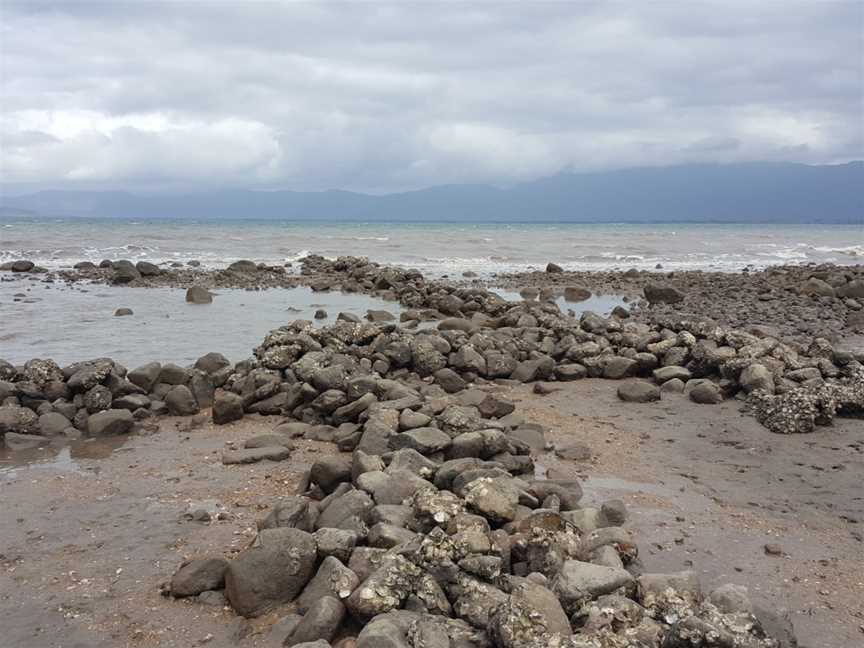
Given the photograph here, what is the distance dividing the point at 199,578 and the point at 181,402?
4.54m

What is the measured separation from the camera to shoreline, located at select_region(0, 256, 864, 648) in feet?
19.9

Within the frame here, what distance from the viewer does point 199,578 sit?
4918mm

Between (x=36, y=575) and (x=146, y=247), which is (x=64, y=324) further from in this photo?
(x=146, y=247)

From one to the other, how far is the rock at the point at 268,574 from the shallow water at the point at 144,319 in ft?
24.3

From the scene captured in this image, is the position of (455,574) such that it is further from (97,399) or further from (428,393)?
(97,399)

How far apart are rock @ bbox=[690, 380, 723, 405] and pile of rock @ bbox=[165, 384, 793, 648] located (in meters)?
3.86

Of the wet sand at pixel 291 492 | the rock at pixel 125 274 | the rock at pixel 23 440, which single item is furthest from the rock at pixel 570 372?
the rock at pixel 125 274

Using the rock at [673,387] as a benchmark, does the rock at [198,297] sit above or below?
above

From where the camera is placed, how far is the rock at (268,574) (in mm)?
4711

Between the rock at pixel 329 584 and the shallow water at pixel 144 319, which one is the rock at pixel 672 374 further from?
the rock at pixel 329 584

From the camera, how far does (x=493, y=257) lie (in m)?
40.0

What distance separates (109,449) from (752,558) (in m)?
6.23

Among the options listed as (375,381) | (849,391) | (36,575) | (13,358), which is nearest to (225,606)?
(36,575)

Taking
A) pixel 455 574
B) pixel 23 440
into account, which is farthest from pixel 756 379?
pixel 23 440
